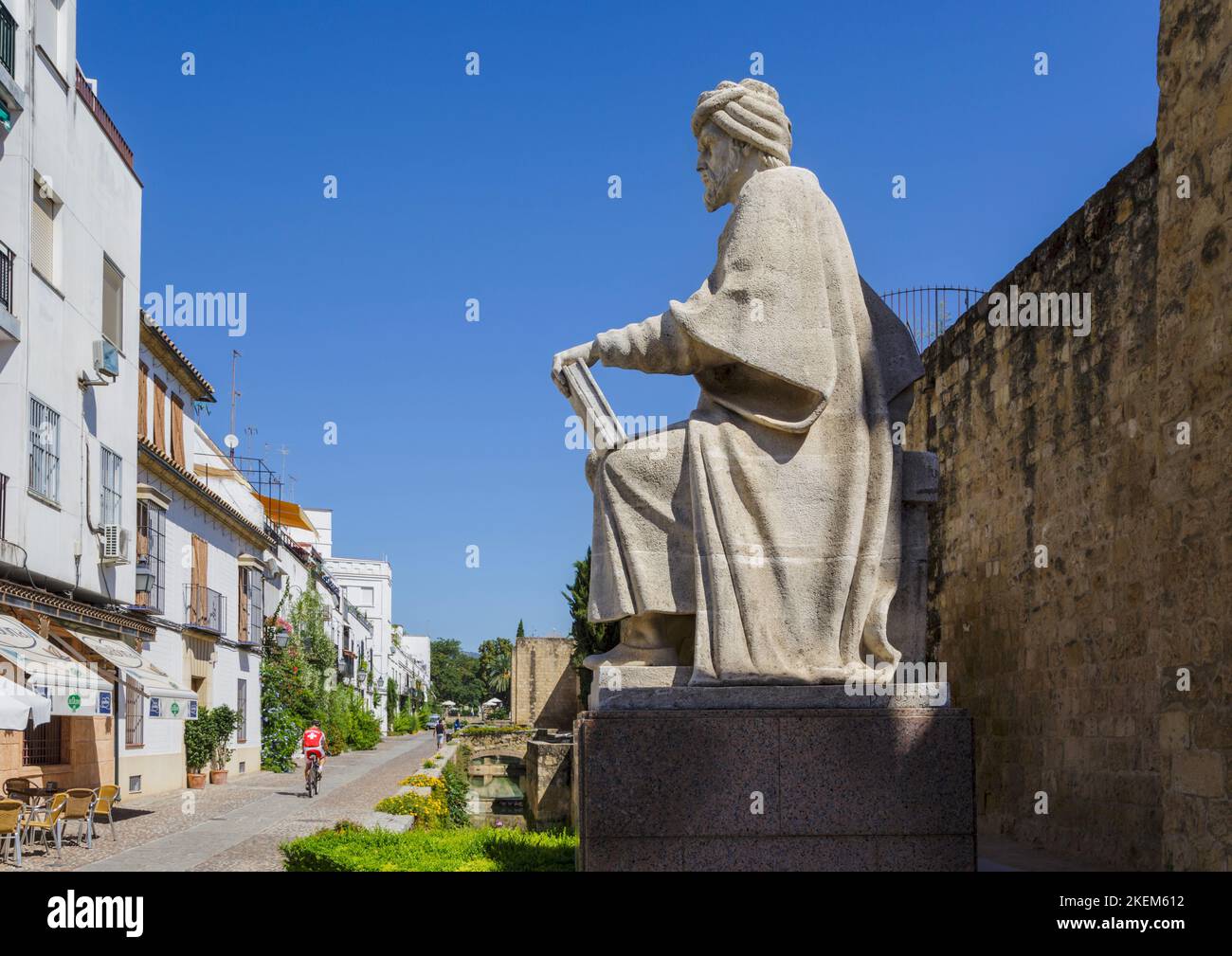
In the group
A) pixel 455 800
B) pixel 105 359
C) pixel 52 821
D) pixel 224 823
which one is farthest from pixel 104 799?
pixel 105 359

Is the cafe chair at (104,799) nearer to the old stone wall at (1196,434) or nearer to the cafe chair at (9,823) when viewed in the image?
the cafe chair at (9,823)

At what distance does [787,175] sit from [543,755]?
16.0m

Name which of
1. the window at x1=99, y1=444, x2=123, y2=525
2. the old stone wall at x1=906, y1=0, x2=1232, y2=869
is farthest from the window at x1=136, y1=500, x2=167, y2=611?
the old stone wall at x1=906, y1=0, x2=1232, y2=869

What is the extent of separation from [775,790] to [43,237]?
16.0 m

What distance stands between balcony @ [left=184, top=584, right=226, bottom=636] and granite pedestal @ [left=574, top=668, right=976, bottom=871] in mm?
22369

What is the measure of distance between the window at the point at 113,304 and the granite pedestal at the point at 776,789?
1770 centimetres

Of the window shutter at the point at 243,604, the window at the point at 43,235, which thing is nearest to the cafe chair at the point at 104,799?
the window at the point at 43,235

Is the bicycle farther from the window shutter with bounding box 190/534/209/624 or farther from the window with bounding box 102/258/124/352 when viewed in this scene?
the window with bounding box 102/258/124/352

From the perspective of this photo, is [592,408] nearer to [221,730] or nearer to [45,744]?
[45,744]

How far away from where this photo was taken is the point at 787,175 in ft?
16.6

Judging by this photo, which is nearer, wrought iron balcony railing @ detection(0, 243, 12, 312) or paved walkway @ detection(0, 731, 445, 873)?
paved walkway @ detection(0, 731, 445, 873)

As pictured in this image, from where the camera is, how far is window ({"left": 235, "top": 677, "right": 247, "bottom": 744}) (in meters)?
30.0
